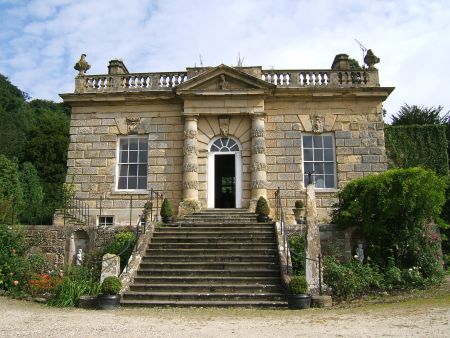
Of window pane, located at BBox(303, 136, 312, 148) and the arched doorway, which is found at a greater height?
window pane, located at BBox(303, 136, 312, 148)

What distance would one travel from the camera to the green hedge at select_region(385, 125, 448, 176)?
19297 mm

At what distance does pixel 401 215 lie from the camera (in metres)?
11.1

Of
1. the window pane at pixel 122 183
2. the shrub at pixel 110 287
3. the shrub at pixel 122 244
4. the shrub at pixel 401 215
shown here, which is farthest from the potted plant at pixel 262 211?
the shrub at pixel 110 287

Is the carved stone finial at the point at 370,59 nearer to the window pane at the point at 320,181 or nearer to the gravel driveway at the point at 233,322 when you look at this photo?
the window pane at the point at 320,181

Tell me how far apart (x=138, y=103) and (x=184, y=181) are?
3.51 meters

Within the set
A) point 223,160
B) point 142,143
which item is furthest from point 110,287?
point 223,160

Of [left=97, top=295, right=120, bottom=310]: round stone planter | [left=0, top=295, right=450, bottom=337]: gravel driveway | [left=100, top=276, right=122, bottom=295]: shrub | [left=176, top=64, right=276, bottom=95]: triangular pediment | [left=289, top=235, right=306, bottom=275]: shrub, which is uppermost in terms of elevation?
[left=176, top=64, right=276, bottom=95]: triangular pediment

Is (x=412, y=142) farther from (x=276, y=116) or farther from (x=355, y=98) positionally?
(x=276, y=116)

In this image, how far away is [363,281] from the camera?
9.91 metres

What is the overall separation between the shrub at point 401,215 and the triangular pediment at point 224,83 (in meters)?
5.69

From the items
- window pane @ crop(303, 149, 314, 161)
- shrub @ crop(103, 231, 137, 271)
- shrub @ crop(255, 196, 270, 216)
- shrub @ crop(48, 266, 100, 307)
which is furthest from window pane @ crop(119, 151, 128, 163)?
window pane @ crop(303, 149, 314, 161)

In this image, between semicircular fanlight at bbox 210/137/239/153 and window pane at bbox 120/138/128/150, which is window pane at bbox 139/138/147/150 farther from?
semicircular fanlight at bbox 210/137/239/153

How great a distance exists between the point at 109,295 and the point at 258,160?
7956 millimetres

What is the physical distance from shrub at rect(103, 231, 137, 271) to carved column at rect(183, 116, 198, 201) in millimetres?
3481
